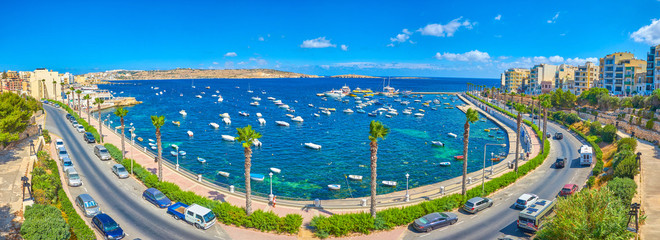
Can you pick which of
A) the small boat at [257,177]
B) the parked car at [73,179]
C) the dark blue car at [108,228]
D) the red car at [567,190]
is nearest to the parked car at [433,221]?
the red car at [567,190]

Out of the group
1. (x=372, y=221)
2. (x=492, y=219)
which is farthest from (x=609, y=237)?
(x=372, y=221)

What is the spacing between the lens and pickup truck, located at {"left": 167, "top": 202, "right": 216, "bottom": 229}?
101 feet

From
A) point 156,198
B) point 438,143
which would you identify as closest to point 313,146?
point 438,143

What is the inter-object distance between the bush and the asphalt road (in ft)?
83.7

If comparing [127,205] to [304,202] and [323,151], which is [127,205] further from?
[323,151]

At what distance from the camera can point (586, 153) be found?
50094mm

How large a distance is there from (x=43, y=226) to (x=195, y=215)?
10139 mm

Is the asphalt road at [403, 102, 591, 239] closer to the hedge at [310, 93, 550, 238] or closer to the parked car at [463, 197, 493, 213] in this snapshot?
the parked car at [463, 197, 493, 213]

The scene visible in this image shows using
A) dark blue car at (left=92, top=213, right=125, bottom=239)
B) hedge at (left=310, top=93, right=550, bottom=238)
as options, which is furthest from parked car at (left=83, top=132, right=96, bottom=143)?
hedge at (left=310, top=93, right=550, bottom=238)

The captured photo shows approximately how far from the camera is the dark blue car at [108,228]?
28359 millimetres

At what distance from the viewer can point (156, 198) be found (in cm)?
3591

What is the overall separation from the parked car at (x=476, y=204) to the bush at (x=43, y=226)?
108 ft

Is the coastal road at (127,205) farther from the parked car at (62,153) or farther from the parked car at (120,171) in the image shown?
the parked car at (62,153)

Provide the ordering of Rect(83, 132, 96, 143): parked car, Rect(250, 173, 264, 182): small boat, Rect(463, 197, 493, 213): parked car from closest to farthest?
1. Rect(463, 197, 493, 213): parked car
2. Rect(250, 173, 264, 182): small boat
3. Rect(83, 132, 96, 143): parked car
